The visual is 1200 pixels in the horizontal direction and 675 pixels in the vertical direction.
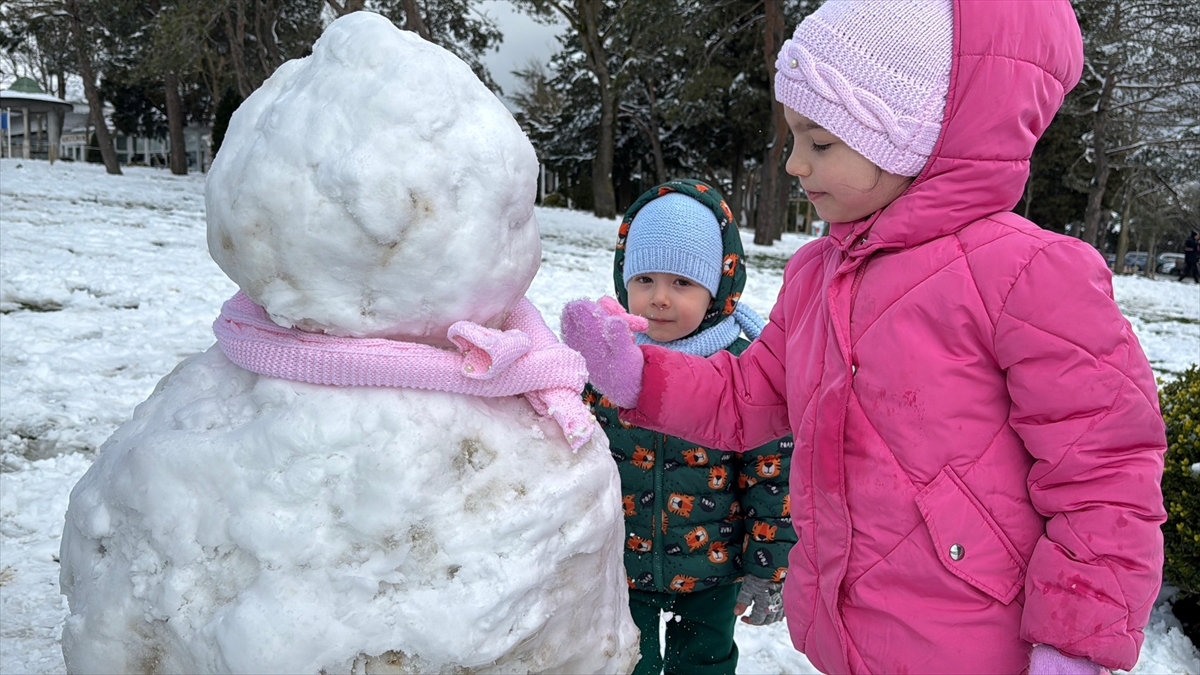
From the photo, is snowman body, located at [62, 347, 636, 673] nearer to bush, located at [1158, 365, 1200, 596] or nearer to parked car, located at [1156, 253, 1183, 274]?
bush, located at [1158, 365, 1200, 596]

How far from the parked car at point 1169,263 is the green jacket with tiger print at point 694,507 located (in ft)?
134

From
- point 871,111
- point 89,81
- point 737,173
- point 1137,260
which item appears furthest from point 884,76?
point 1137,260

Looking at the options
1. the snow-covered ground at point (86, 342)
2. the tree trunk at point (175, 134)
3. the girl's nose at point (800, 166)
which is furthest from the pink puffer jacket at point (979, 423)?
the tree trunk at point (175, 134)

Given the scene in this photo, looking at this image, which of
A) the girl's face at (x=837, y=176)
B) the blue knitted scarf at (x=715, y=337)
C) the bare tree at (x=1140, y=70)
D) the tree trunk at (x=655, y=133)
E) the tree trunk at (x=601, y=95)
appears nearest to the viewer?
the girl's face at (x=837, y=176)

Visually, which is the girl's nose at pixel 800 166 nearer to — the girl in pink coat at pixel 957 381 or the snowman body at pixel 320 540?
the girl in pink coat at pixel 957 381

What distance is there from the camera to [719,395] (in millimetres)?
1964

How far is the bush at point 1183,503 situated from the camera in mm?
3080

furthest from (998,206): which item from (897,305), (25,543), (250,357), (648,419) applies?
(25,543)

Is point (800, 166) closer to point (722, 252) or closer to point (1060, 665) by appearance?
point (722, 252)

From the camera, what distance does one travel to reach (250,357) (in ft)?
4.14

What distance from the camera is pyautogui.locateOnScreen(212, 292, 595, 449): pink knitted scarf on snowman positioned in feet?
3.95

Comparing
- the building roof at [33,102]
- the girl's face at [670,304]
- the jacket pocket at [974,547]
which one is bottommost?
the jacket pocket at [974,547]

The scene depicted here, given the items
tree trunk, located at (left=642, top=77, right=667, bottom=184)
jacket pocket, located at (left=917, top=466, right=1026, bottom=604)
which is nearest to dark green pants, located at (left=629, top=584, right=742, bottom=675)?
jacket pocket, located at (left=917, top=466, right=1026, bottom=604)

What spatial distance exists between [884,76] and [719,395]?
77cm
